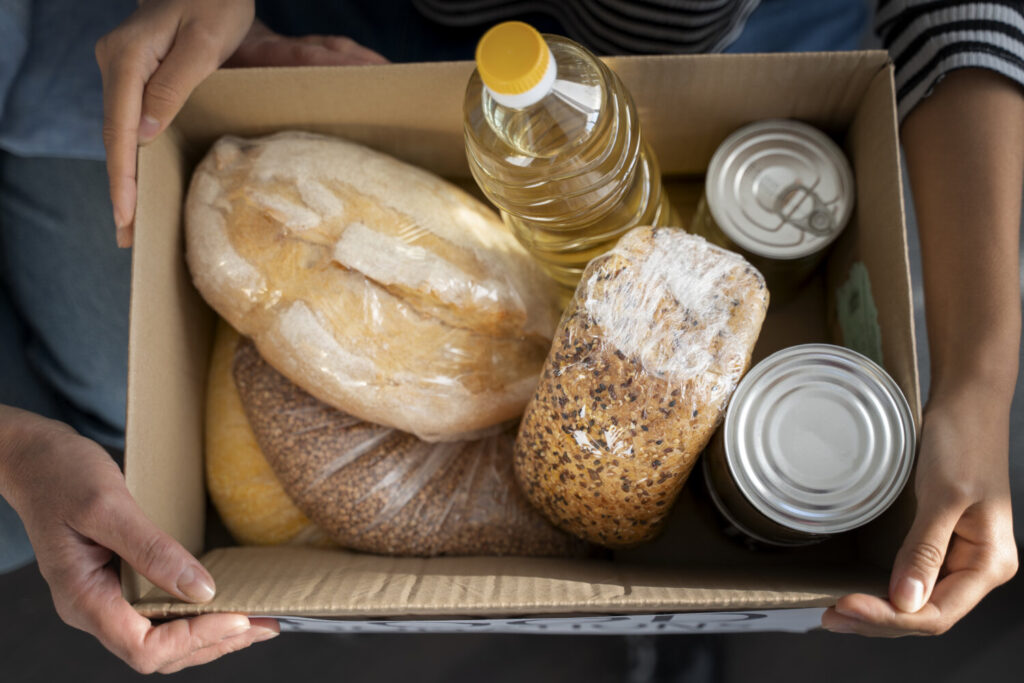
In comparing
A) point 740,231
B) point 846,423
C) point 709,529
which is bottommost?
point 709,529

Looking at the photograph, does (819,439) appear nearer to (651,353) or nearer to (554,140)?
(651,353)

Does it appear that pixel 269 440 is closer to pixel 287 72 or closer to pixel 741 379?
pixel 287 72

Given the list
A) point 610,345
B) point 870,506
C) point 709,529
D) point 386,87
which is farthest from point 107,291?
point 870,506

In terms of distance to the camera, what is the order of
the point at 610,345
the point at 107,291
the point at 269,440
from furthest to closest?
the point at 107,291 → the point at 269,440 → the point at 610,345

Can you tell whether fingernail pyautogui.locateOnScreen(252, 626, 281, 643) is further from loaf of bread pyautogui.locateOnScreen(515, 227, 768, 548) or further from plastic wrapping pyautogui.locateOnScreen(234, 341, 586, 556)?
loaf of bread pyautogui.locateOnScreen(515, 227, 768, 548)

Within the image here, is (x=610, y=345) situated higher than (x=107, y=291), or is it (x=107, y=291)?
(x=610, y=345)

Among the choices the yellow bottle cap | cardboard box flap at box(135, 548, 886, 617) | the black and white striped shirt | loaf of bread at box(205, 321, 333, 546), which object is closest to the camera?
the yellow bottle cap

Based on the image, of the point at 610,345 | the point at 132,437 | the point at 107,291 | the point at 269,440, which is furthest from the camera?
the point at 107,291

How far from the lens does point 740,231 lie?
0.78 m

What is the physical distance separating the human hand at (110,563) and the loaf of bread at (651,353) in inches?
14.6

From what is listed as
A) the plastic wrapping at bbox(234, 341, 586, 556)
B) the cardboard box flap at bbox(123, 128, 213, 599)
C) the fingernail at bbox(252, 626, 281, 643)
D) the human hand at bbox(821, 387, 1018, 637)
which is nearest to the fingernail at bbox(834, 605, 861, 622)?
the human hand at bbox(821, 387, 1018, 637)

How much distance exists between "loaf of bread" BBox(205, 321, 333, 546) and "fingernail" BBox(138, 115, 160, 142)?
0.84ft

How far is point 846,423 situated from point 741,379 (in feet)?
0.37

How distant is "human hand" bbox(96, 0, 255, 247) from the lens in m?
0.77
